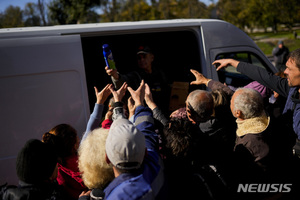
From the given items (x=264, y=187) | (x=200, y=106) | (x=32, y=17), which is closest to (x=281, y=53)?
(x=200, y=106)

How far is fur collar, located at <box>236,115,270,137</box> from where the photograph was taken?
223 centimetres

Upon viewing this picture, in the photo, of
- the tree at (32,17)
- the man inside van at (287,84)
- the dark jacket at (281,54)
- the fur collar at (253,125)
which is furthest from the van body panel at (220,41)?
the tree at (32,17)

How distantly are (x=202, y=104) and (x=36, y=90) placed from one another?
1.76m

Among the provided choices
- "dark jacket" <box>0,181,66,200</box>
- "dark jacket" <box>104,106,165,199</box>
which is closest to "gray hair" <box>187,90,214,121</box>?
"dark jacket" <box>104,106,165,199</box>

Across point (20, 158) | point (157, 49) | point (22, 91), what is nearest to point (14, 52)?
point (22, 91)

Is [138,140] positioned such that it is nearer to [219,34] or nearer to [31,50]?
[31,50]

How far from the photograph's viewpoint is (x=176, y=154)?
1.87 m

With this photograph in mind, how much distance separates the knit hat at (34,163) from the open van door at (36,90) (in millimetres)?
1168

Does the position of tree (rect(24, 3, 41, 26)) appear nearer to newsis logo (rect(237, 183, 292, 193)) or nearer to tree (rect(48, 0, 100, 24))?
tree (rect(48, 0, 100, 24))

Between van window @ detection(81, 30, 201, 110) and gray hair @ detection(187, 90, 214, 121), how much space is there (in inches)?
94.1

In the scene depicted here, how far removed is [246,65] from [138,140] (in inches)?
77.6

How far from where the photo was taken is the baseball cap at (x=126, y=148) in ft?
4.83

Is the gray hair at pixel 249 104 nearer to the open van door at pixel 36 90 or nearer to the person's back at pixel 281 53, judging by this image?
the open van door at pixel 36 90

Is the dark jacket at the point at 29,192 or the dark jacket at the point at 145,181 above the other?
the dark jacket at the point at 145,181
